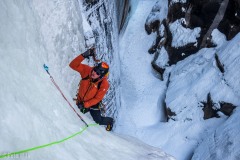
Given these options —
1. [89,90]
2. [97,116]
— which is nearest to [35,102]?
[89,90]

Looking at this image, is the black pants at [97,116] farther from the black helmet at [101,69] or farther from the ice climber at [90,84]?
the black helmet at [101,69]

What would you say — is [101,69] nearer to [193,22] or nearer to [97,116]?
[97,116]

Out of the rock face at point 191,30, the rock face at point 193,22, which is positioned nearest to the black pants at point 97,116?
the rock face at point 191,30

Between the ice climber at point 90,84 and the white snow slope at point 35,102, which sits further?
the ice climber at point 90,84

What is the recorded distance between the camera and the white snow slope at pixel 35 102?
3.77 meters

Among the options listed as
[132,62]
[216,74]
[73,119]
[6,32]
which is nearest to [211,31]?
[216,74]

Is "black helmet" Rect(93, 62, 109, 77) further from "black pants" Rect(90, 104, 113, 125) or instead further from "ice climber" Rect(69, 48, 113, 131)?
"black pants" Rect(90, 104, 113, 125)

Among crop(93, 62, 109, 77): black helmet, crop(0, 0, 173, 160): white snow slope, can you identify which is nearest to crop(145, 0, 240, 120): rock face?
crop(0, 0, 173, 160): white snow slope

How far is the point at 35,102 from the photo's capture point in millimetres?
4555

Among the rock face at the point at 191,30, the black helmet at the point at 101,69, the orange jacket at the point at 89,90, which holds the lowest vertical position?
the rock face at the point at 191,30

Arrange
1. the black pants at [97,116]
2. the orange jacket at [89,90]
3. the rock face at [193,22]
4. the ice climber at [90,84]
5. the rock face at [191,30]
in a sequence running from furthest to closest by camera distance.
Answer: the rock face at [193,22]
the rock face at [191,30]
the black pants at [97,116]
the orange jacket at [89,90]
the ice climber at [90,84]

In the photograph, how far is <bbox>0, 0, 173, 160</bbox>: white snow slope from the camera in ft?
12.4

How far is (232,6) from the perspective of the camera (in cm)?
1775

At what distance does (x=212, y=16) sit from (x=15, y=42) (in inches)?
622
